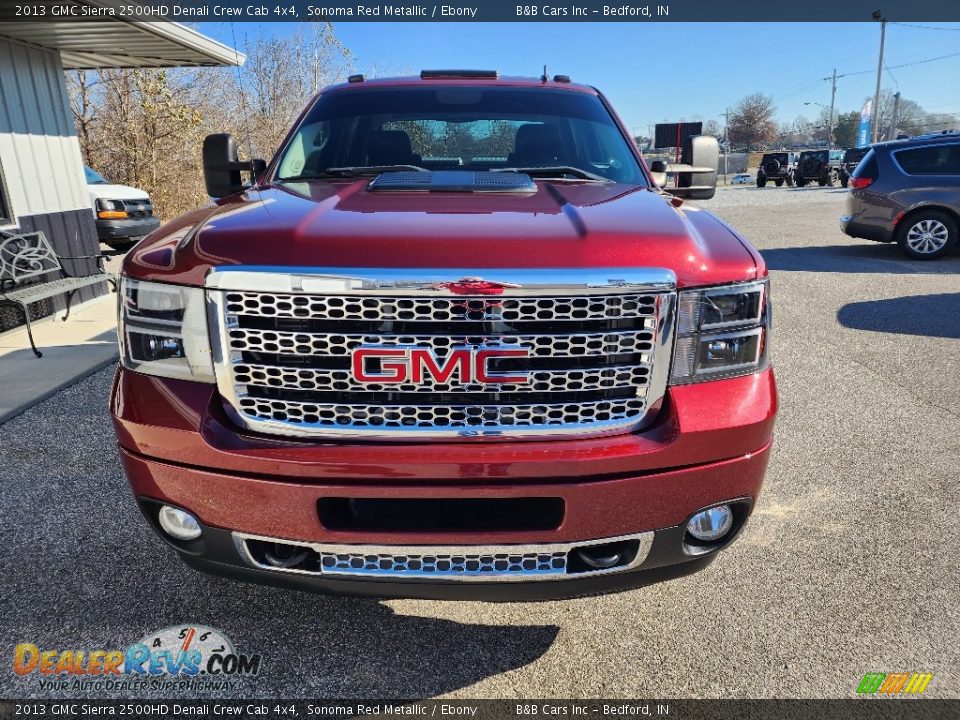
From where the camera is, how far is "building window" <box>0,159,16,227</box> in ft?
22.1

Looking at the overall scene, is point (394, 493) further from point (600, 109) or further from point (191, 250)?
point (600, 109)

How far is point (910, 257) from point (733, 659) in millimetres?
10277

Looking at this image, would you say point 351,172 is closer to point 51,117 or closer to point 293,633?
point 293,633

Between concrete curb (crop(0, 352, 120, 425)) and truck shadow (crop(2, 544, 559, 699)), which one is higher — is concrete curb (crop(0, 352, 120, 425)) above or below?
above

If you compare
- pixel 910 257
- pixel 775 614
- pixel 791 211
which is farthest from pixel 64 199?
pixel 791 211

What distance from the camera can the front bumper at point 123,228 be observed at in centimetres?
1064

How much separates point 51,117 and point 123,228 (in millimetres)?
3424

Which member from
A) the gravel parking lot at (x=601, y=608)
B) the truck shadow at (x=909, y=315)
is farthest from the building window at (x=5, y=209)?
the truck shadow at (x=909, y=315)

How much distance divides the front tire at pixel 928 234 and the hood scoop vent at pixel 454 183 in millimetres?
9909

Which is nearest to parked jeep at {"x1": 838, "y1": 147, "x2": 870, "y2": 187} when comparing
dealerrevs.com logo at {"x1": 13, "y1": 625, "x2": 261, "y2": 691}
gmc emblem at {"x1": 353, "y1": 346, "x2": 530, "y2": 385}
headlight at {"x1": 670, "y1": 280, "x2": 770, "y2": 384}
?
headlight at {"x1": 670, "y1": 280, "x2": 770, "y2": 384}

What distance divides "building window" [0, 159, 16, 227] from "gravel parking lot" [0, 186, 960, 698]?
3882mm

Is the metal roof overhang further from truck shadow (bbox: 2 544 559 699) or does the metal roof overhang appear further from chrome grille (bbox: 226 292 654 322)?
chrome grille (bbox: 226 292 654 322)

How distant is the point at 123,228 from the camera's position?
424 inches

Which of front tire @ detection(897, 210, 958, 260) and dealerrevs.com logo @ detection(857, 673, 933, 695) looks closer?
dealerrevs.com logo @ detection(857, 673, 933, 695)
